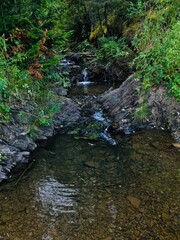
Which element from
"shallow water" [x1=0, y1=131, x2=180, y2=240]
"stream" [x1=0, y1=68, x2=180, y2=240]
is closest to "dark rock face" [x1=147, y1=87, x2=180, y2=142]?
"stream" [x1=0, y1=68, x2=180, y2=240]

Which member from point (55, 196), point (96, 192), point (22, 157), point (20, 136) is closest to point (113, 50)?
point (20, 136)

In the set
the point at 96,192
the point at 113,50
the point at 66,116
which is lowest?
the point at 96,192

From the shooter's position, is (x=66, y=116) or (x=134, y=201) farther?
(x=66, y=116)

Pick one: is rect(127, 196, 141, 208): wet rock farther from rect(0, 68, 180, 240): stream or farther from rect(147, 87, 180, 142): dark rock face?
rect(147, 87, 180, 142): dark rock face

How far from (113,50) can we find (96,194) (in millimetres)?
9962

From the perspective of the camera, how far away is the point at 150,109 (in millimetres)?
7395

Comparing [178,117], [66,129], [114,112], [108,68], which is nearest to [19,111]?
[66,129]

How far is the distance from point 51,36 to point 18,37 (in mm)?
956

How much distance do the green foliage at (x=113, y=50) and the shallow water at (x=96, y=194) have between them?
723 centimetres

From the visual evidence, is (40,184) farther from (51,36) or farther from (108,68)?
(108,68)

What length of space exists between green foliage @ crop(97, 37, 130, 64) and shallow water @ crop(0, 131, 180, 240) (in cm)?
723

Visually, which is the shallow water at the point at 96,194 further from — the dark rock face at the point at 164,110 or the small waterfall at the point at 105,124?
the dark rock face at the point at 164,110

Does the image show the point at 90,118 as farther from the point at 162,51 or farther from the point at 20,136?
the point at 162,51

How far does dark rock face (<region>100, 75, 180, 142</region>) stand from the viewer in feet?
22.7
